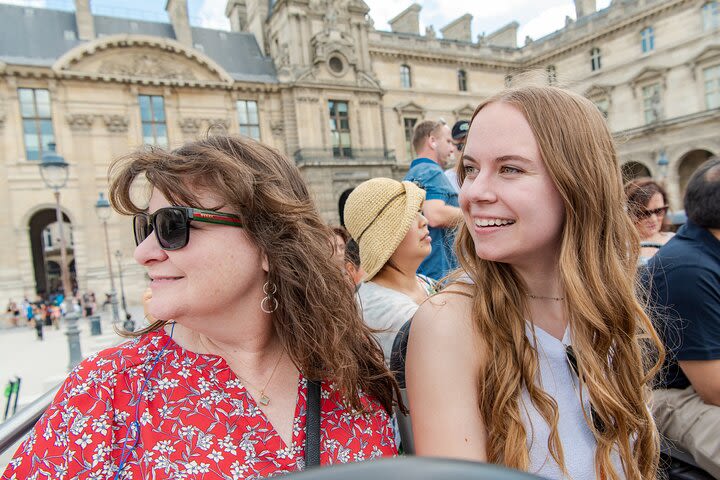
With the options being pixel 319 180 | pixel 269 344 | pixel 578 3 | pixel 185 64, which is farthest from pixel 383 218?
pixel 578 3

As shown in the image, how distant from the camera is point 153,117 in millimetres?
20906

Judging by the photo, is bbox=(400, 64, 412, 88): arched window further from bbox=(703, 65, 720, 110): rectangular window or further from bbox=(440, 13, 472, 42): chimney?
bbox=(703, 65, 720, 110): rectangular window

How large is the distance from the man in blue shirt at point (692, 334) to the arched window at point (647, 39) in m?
28.5

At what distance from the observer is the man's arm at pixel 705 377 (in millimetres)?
1798

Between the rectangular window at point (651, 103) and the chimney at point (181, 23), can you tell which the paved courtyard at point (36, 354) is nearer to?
the chimney at point (181, 23)

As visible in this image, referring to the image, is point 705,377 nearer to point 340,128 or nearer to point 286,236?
point 286,236

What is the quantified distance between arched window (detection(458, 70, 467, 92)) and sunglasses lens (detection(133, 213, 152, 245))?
96.4 feet

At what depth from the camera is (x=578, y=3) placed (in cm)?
2817

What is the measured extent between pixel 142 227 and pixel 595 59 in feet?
102

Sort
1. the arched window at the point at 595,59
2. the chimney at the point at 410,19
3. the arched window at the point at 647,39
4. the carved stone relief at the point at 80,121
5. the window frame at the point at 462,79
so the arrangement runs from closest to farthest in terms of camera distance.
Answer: the carved stone relief at the point at 80,121 < the arched window at the point at 647,39 < the arched window at the point at 595,59 < the window frame at the point at 462,79 < the chimney at the point at 410,19

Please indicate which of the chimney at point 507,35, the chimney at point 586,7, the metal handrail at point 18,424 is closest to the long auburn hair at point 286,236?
the metal handrail at point 18,424

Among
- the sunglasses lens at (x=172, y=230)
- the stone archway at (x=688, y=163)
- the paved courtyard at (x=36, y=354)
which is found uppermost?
the stone archway at (x=688, y=163)

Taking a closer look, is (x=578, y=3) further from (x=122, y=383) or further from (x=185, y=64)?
(x=122, y=383)

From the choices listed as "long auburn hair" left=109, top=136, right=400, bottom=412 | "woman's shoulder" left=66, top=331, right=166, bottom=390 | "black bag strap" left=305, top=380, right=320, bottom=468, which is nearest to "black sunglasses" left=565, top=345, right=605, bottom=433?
"long auburn hair" left=109, top=136, right=400, bottom=412
